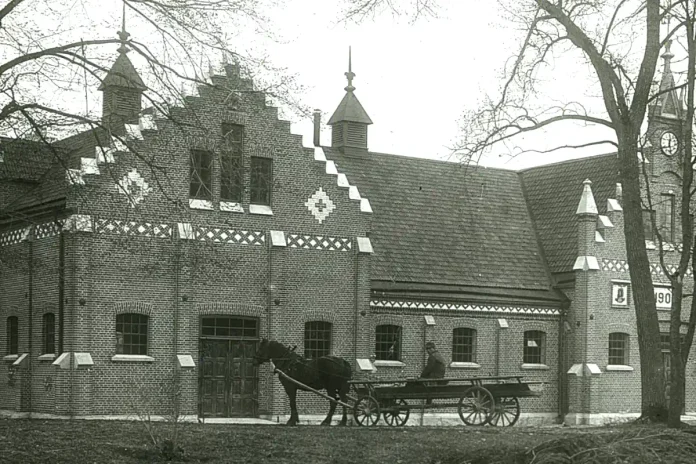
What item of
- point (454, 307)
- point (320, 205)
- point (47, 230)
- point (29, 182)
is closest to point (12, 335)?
point (47, 230)

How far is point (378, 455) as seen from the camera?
1855 cm

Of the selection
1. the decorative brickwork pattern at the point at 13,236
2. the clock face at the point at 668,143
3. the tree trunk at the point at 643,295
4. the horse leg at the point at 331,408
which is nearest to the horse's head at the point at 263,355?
the horse leg at the point at 331,408

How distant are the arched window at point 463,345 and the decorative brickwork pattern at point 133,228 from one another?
10796 millimetres

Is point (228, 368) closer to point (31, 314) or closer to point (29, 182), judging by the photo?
point (31, 314)

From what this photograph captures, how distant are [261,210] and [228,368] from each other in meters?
4.37

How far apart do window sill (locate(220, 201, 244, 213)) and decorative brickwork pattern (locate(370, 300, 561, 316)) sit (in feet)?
17.6

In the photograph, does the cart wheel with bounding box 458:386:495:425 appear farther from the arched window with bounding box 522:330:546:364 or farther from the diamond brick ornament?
the arched window with bounding box 522:330:546:364

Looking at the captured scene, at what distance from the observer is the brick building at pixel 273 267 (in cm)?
2780

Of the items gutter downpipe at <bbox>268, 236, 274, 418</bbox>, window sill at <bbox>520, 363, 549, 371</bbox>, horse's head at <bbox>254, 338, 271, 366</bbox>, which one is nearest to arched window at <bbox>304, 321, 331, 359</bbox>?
gutter downpipe at <bbox>268, 236, 274, 418</bbox>

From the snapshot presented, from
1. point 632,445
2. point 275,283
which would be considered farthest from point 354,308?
point 632,445

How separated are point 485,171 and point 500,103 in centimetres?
1616

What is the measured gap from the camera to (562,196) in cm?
4050

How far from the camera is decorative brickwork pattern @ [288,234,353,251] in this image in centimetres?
3094

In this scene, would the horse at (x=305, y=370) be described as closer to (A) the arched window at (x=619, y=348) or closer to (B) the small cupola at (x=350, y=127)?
(A) the arched window at (x=619, y=348)
